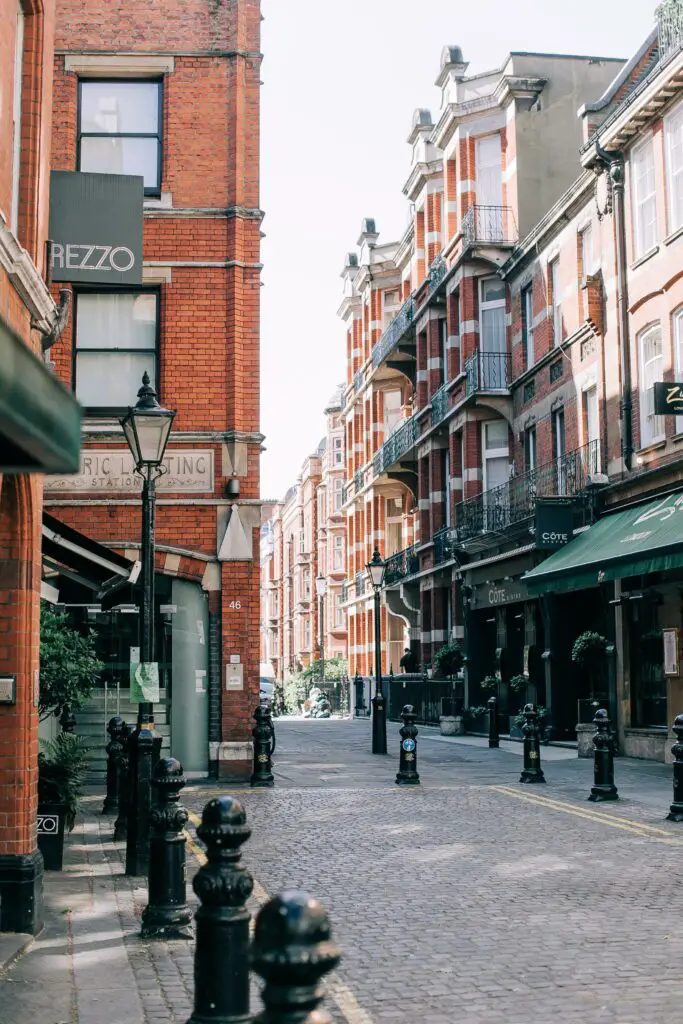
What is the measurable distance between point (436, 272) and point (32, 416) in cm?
3646

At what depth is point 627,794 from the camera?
1639 cm

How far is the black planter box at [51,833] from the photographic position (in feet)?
33.5

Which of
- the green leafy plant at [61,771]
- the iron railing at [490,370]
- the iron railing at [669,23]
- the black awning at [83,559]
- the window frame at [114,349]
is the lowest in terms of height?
the green leafy plant at [61,771]

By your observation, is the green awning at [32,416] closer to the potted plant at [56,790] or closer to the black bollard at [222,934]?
the black bollard at [222,934]

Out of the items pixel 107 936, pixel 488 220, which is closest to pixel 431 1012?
pixel 107 936

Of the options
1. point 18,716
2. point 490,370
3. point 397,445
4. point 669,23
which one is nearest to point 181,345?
point 669,23

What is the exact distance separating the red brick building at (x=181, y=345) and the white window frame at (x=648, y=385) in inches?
307

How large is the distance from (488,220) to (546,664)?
13081 mm

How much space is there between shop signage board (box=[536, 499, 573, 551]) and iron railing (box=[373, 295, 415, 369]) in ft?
55.7

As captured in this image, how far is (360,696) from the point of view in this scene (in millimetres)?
49938

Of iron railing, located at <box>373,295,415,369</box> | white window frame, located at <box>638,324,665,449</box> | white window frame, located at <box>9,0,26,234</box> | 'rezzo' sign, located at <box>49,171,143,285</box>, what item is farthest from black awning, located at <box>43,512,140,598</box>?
iron railing, located at <box>373,295,415,369</box>

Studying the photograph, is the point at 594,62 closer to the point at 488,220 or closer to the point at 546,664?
the point at 488,220

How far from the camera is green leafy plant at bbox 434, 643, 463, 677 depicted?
35000 millimetres

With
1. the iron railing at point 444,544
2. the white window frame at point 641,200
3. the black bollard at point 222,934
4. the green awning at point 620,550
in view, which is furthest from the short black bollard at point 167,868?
the iron railing at point 444,544
